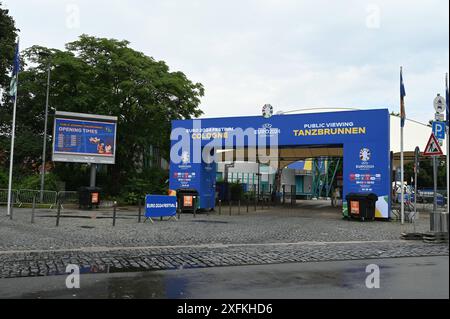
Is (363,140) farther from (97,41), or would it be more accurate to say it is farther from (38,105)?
(38,105)

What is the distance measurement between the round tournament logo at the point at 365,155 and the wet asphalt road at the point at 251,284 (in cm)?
1281

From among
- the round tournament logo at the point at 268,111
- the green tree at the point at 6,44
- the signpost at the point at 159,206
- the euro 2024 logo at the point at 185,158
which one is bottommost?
the signpost at the point at 159,206

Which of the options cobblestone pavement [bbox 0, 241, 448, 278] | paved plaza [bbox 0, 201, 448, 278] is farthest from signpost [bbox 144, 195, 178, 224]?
cobblestone pavement [bbox 0, 241, 448, 278]

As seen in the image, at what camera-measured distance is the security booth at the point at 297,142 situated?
802 inches

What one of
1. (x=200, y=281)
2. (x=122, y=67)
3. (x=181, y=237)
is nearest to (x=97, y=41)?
(x=122, y=67)

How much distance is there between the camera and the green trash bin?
65.4ft

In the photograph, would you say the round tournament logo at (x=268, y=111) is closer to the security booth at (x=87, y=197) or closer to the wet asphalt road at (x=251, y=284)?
the security booth at (x=87, y=197)

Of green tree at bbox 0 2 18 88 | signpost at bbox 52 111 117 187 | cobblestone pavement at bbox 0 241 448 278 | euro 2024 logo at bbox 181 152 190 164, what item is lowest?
cobblestone pavement at bbox 0 241 448 278

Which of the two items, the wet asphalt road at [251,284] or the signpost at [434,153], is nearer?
the wet asphalt road at [251,284]

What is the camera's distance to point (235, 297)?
5.89m

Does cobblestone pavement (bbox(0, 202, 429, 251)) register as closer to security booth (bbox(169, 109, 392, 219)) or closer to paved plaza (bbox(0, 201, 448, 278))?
paved plaza (bbox(0, 201, 448, 278))

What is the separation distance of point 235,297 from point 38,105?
1111 inches

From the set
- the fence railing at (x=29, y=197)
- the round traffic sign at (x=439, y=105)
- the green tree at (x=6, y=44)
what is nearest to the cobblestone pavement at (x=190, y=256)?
the round traffic sign at (x=439, y=105)

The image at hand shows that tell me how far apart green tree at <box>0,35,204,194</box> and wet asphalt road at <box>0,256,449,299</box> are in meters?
23.0
